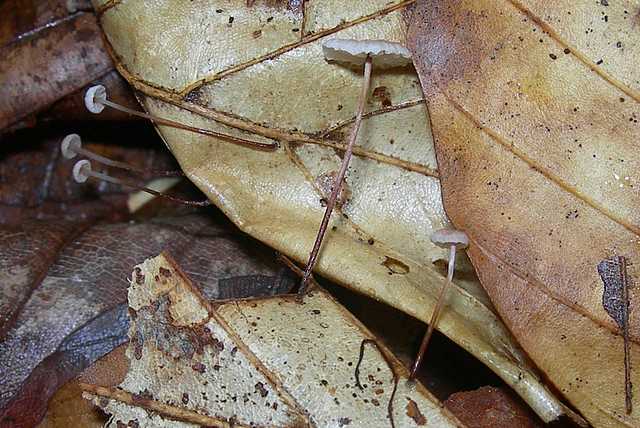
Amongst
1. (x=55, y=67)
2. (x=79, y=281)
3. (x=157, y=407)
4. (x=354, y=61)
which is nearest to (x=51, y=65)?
(x=55, y=67)

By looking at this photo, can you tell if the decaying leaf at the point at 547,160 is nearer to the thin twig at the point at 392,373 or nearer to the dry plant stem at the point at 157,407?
the thin twig at the point at 392,373

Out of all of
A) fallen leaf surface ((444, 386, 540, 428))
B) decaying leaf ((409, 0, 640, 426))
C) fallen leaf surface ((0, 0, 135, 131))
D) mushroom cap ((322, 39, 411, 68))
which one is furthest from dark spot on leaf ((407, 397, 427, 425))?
fallen leaf surface ((0, 0, 135, 131))

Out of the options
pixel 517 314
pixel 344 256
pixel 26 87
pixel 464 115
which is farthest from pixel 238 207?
pixel 26 87

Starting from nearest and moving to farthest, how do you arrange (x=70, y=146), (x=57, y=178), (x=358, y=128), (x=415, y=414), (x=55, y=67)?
(x=415, y=414) < (x=358, y=128) < (x=70, y=146) < (x=55, y=67) < (x=57, y=178)

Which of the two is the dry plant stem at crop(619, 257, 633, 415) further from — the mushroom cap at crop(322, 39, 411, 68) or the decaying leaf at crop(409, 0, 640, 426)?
the mushroom cap at crop(322, 39, 411, 68)

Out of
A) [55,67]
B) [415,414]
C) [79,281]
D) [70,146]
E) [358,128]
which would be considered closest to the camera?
[415,414]

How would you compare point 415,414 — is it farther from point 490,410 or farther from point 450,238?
point 450,238
